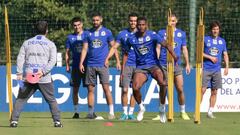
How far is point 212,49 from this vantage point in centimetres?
1802

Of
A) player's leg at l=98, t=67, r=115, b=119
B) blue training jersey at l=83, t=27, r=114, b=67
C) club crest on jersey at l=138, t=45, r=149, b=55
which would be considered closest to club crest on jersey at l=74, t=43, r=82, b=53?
blue training jersey at l=83, t=27, r=114, b=67

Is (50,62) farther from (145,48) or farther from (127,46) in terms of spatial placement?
(127,46)

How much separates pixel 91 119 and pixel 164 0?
437 inches

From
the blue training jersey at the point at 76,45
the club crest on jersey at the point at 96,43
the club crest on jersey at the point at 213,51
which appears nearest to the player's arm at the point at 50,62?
the club crest on jersey at the point at 96,43

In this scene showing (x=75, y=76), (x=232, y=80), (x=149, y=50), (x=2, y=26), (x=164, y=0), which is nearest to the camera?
(x=149, y=50)

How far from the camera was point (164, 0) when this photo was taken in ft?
89.1

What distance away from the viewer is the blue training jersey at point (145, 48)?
50.7 feet

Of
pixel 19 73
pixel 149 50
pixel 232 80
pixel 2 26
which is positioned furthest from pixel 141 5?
pixel 19 73

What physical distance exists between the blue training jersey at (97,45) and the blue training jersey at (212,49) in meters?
2.16

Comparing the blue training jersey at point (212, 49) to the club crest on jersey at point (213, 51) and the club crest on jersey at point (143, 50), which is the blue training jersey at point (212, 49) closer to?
the club crest on jersey at point (213, 51)

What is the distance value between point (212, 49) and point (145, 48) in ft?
9.64

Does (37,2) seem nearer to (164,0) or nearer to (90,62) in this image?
(164,0)

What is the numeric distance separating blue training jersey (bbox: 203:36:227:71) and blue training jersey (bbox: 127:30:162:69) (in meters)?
2.67

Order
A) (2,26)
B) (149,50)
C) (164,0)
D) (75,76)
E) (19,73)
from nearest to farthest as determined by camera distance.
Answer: (19,73) < (149,50) < (75,76) < (2,26) < (164,0)
